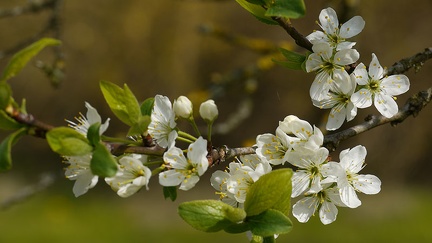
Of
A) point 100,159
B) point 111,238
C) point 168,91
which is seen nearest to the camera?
point 100,159

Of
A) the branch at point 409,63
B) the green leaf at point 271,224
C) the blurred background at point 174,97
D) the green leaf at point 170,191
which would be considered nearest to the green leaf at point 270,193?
the green leaf at point 271,224

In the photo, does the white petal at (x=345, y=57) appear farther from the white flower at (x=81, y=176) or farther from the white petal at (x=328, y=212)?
the white flower at (x=81, y=176)

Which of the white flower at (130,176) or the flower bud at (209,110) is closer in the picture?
the white flower at (130,176)

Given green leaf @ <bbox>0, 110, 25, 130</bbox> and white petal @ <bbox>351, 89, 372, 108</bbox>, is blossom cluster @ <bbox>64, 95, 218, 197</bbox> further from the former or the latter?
white petal @ <bbox>351, 89, 372, 108</bbox>

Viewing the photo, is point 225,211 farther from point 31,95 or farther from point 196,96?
point 31,95

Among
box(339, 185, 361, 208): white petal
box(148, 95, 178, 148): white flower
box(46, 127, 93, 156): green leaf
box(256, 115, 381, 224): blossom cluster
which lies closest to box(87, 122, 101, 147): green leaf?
box(46, 127, 93, 156): green leaf

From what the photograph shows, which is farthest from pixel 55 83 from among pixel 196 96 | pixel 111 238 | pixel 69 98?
pixel 69 98

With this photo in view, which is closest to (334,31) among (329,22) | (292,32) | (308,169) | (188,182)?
(329,22)
